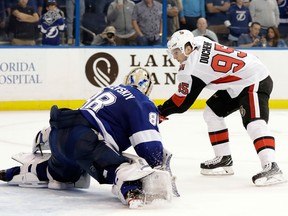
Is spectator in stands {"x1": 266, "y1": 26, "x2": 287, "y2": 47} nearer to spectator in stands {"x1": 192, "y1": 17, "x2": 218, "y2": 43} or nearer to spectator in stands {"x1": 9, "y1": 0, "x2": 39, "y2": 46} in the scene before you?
spectator in stands {"x1": 192, "y1": 17, "x2": 218, "y2": 43}

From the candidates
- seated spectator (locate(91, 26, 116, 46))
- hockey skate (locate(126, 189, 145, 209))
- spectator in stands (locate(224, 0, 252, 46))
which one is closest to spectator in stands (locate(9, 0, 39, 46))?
seated spectator (locate(91, 26, 116, 46))

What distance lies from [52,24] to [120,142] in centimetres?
612

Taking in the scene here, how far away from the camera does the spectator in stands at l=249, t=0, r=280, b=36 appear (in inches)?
464

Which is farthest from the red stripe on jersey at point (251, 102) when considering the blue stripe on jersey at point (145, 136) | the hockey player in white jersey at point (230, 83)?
the blue stripe on jersey at point (145, 136)

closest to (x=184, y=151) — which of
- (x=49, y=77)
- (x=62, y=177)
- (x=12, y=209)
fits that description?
(x=62, y=177)

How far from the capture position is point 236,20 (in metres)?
11.7

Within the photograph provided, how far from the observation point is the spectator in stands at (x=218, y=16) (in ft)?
38.1

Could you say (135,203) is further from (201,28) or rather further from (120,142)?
(201,28)

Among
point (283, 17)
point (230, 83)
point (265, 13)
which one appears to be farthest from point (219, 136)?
point (283, 17)

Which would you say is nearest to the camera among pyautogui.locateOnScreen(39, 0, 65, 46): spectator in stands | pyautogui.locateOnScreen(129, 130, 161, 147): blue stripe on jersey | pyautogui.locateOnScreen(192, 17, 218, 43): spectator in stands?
pyautogui.locateOnScreen(129, 130, 161, 147): blue stripe on jersey

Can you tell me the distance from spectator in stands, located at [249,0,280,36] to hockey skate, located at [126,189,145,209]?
24.1 feet

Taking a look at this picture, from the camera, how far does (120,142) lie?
5031mm

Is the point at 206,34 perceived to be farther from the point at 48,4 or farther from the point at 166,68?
the point at 48,4

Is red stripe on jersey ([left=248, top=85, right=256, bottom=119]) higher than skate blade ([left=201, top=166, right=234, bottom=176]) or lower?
higher
